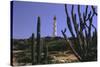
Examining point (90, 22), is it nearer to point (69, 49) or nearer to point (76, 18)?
point (76, 18)

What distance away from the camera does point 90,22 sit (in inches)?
95.1

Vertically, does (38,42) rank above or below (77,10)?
below

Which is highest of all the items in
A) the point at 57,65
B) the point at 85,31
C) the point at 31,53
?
the point at 85,31

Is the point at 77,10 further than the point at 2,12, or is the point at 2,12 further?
the point at 77,10

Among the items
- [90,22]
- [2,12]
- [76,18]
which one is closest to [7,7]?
[2,12]

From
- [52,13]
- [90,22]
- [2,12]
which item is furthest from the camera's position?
[90,22]

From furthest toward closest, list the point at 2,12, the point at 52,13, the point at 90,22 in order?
the point at 90,22 < the point at 52,13 < the point at 2,12

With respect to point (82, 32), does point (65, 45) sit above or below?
below

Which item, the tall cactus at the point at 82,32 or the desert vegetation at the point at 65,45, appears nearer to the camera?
the desert vegetation at the point at 65,45

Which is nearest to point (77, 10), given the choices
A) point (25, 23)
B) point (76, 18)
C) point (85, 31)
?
point (76, 18)

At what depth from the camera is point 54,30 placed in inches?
89.6

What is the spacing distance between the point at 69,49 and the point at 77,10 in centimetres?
44

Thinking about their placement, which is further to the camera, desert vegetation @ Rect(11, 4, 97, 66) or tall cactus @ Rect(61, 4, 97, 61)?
tall cactus @ Rect(61, 4, 97, 61)

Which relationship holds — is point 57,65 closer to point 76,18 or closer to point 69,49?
point 69,49
